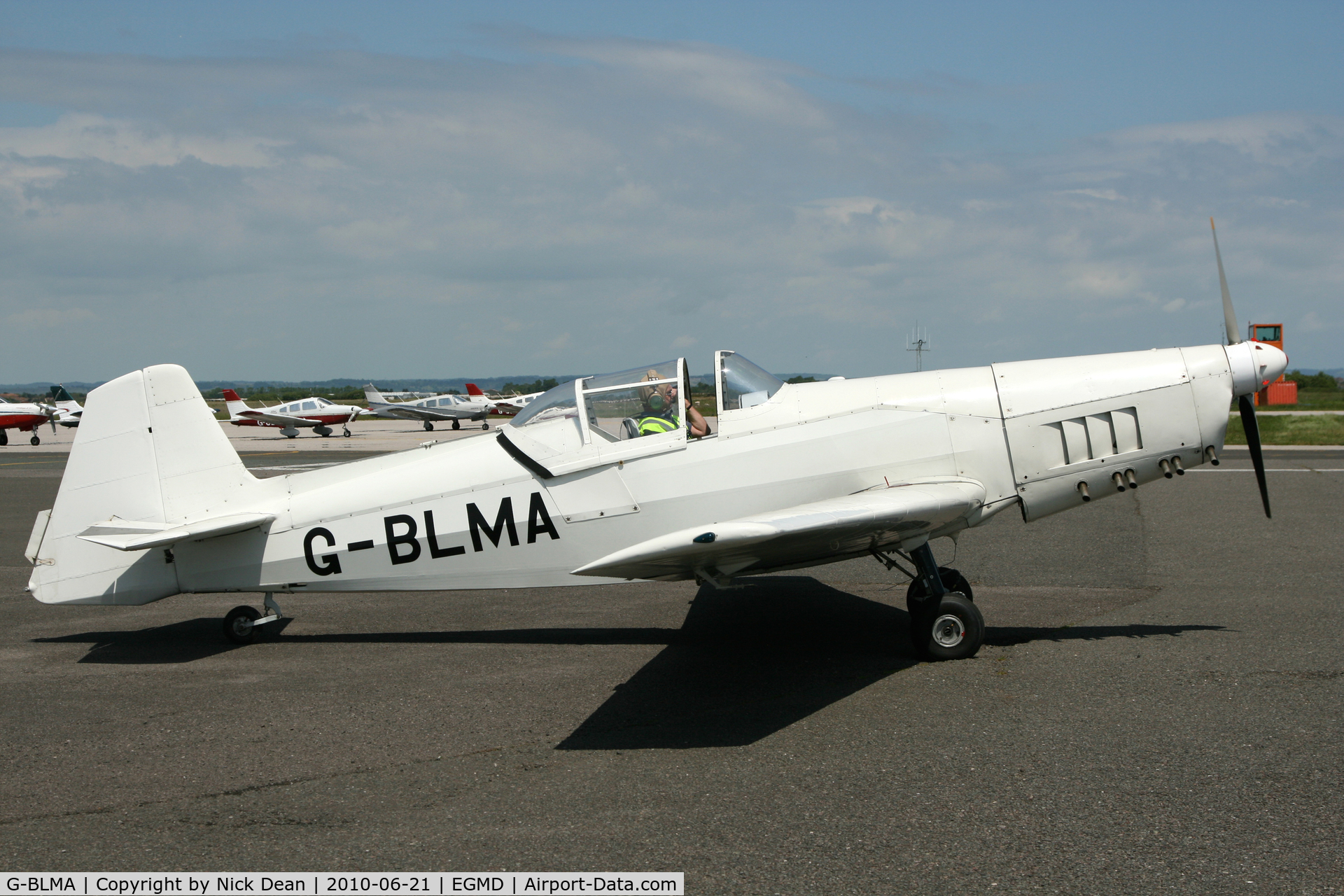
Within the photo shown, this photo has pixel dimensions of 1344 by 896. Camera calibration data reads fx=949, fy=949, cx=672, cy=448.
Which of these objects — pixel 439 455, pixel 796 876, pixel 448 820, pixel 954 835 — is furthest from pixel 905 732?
pixel 439 455

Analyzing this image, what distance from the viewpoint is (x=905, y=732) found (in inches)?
204

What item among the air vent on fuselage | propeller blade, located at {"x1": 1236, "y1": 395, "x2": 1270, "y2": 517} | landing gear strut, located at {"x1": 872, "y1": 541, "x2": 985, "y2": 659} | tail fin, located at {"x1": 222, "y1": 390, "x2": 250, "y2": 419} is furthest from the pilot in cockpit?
tail fin, located at {"x1": 222, "y1": 390, "x2": 250, "y2": 419}

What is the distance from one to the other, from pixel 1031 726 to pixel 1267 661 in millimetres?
2222

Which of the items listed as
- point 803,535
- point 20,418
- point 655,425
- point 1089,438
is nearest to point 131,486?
point 655,425

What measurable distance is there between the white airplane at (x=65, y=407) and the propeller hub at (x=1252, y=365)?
43594 mm

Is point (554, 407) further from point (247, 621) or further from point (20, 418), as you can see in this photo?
point (20, 418)

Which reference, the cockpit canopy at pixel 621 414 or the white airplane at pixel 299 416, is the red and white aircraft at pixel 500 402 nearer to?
the white airplane at pixel 299 416

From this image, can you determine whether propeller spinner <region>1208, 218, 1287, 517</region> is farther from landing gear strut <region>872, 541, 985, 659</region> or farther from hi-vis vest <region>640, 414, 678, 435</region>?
hi-vis vest <region>640, 414, 678, 435</region>

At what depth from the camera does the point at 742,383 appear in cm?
692

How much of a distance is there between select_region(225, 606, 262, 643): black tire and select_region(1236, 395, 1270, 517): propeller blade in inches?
308

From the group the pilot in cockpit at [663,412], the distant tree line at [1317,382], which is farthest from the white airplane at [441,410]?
the distant tree line at [1317,382]

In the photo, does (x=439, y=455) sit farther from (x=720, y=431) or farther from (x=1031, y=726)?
(x=1031, y=726)

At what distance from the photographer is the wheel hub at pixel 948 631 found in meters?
6.49

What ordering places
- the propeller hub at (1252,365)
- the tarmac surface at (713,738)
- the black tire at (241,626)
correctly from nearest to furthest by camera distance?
1. the tarmac surface at (713,738)
2. the propeller hub at (1252,365)
3. the black tire at (241,626)
